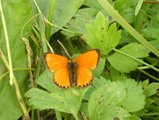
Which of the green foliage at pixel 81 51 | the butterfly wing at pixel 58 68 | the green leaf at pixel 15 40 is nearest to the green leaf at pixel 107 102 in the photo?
the green foliage at pixel 81 51

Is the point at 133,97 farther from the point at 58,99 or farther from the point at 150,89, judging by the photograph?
the point at 58,99

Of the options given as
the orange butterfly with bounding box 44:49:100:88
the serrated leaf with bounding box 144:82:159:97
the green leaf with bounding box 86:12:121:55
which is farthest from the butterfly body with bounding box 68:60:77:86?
the serrated leaf with bounding box 144:82:159:97

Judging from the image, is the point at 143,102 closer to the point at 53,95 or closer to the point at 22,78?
the point at 53,95

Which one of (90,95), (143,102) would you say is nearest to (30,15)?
(90,95)

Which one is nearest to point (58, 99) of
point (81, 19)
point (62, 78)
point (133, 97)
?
point (62, 78)

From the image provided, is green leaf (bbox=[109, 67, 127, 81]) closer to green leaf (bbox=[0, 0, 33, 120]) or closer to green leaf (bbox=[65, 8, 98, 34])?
green leaf (bbox=[65, 8, 98, 34])

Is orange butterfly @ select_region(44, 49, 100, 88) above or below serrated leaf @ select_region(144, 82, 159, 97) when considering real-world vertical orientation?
above
